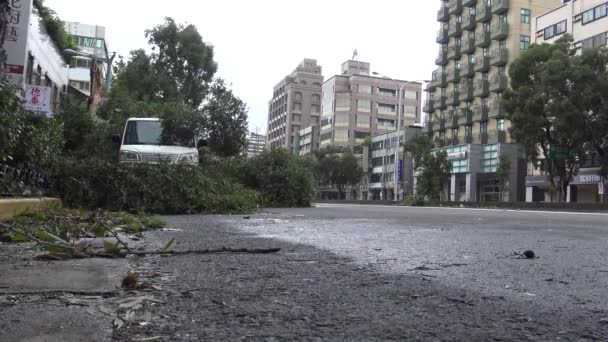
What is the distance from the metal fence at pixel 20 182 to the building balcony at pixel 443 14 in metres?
70.5

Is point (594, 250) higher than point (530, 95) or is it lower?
lower

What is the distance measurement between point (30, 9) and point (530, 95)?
31249 mm

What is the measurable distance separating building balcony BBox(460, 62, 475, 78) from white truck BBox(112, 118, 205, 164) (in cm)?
5726

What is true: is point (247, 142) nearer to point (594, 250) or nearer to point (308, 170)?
point (308, 170)

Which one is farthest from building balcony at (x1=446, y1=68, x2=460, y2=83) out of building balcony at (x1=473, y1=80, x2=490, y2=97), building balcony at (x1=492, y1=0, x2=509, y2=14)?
building balcony at (x1=492, y1=0, x2=509, y2=14)

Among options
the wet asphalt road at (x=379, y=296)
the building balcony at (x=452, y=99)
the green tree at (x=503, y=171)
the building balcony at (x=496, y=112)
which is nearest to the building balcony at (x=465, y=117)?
the building balcony at (x=452, y=99)

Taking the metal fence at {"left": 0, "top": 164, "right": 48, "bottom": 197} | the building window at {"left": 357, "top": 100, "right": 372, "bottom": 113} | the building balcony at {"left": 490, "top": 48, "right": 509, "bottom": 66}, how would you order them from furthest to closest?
1. the building window at {"left": 357, "top": 100, "right": 372, "bottom": 113}
2. the building balcony at {"left": 490, "top": 48, "right": 509, "bottom": 66}
3. the metal fence at {"left": 0, "top": 164, "right": 48, "bottom": 197}

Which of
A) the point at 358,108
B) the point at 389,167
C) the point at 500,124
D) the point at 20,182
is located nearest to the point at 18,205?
the point at 20,182

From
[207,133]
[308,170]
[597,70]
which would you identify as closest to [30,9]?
[207,133]

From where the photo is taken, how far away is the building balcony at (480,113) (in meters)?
62.6

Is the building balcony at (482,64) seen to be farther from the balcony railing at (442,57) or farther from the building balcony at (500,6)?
Result: the balcony railing at (442,57)

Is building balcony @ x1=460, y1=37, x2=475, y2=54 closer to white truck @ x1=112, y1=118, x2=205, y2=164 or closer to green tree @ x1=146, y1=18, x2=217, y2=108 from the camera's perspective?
green tree @ x1=146, y1=18, x2=217, y2=108

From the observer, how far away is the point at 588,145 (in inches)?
1517

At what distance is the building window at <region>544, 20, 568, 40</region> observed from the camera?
5366 centimetres
